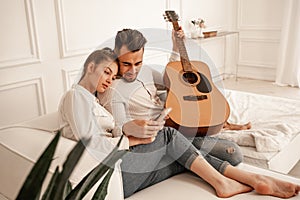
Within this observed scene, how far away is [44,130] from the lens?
1.59 metres

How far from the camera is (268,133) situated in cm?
192

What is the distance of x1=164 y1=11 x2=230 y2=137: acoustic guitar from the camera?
6.10ft

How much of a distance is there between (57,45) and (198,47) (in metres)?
1.88

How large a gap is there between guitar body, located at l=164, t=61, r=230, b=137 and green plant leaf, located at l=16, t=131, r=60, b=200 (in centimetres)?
136

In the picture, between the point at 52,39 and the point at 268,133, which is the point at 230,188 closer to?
the point at 268,133

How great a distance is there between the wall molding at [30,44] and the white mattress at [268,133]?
1339 mm

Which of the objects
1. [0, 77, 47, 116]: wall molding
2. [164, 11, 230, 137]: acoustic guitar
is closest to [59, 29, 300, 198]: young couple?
[164, 11, 230, 137]: acoustic guitar

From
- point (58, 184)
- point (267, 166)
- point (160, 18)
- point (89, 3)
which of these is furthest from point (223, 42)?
point (58, 184)

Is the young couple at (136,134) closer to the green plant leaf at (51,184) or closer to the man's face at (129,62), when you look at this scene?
the man's face at (129,62)

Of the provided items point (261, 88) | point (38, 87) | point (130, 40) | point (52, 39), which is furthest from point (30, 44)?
point (261, 88)

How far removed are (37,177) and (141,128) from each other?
95 centimetres

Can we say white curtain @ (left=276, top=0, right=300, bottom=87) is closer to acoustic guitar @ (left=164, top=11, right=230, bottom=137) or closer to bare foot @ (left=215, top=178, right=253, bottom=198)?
acoustic guitar @ (left=164, top=11, right=230, bottom=137)

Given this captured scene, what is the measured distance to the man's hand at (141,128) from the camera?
4.72 ft

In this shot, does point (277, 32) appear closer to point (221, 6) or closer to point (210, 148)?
point (221, 6)
